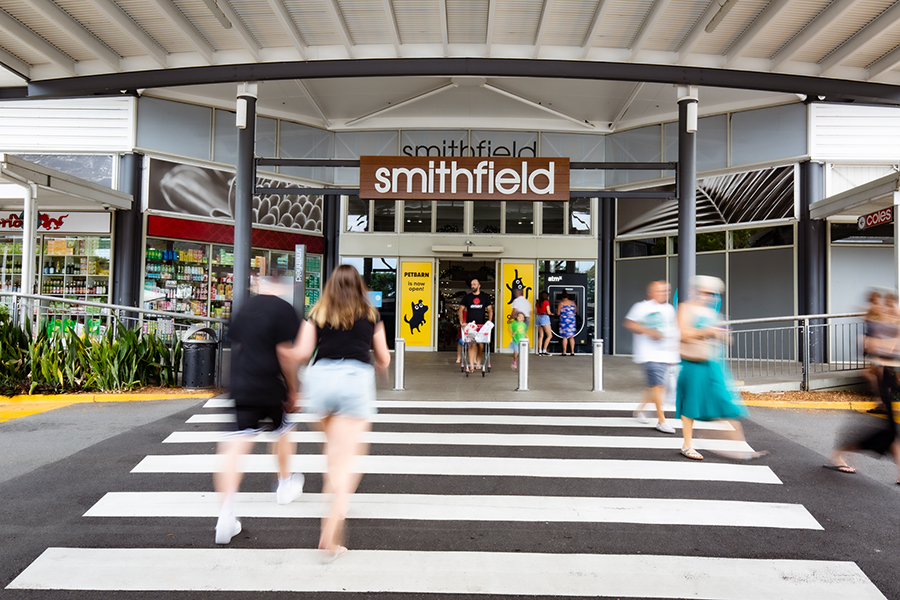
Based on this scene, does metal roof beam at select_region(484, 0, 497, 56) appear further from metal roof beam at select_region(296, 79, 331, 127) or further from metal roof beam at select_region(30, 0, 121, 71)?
metal roof beam at select_region(30, 0, 121, 71)

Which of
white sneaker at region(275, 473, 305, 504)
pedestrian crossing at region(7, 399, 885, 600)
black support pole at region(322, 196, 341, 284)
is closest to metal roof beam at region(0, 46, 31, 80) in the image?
black support pole at region(322, 196, 341, 284)

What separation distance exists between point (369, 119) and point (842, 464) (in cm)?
1517

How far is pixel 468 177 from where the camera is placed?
10.1 m

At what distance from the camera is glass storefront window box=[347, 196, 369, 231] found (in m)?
17.3

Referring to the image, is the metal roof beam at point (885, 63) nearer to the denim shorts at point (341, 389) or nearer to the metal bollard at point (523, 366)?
the metal bollard at point (523, 366)

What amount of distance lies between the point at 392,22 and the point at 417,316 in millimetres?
9358

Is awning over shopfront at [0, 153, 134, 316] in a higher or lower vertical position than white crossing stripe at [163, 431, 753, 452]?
higher

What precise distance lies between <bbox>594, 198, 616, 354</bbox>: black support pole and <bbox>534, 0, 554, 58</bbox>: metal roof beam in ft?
25.8

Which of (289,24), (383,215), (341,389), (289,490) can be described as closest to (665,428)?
(289,490)

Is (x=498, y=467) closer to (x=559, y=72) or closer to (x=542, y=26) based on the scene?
(x=542, y=26)

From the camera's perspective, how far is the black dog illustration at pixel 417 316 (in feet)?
56.1

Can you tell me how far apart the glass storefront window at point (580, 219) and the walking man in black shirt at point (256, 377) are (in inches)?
566

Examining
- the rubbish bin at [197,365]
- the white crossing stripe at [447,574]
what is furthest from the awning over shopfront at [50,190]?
the white crossing stripe at [447,574]

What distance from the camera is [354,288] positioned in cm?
380
